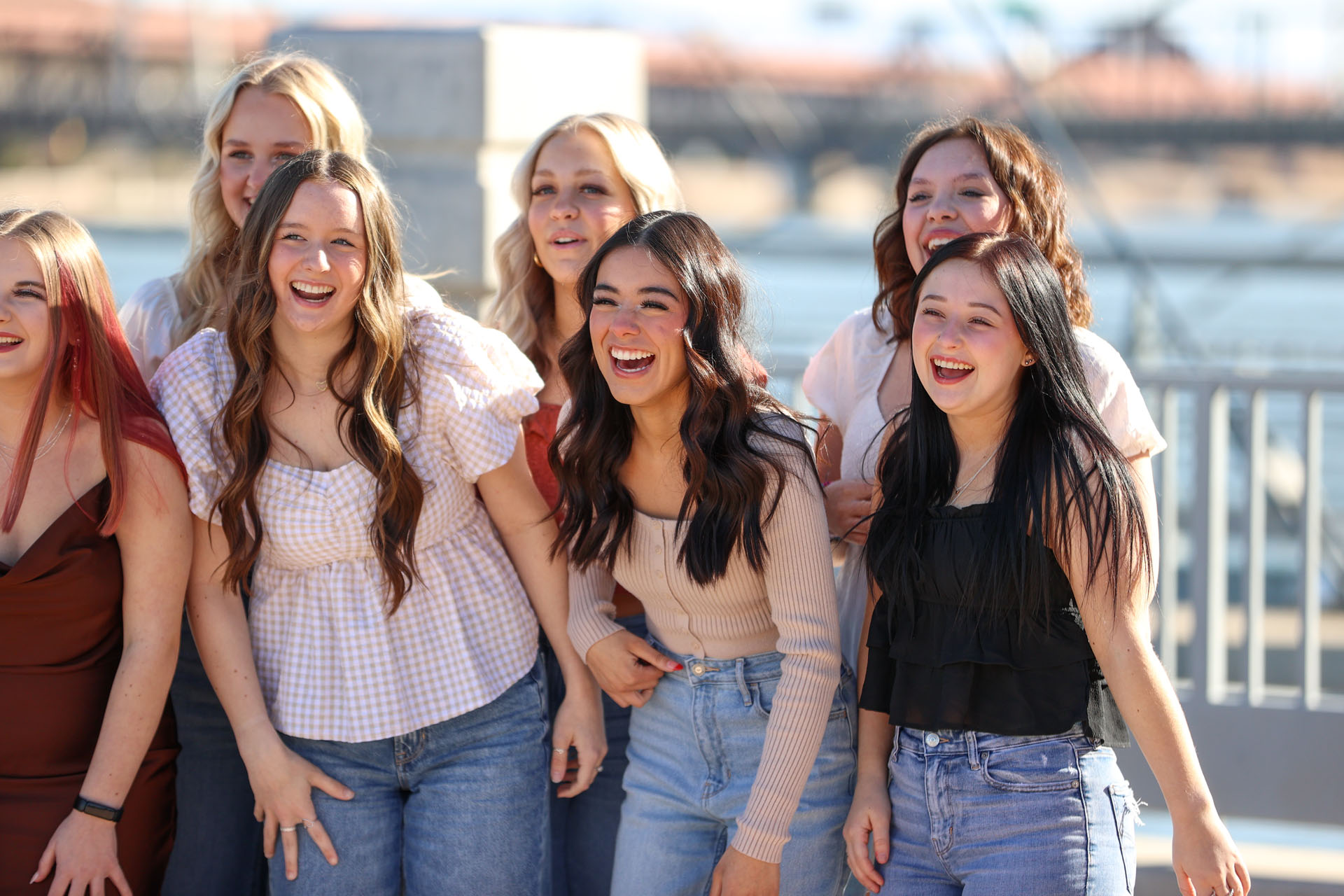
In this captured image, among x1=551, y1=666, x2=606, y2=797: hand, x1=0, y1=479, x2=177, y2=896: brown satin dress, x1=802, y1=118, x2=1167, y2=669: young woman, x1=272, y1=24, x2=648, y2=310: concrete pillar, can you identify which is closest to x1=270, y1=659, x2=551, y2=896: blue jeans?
x1=551, y1=666, x2=606, y2=797: hand

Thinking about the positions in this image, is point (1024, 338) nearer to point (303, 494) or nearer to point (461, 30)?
point (303, 494)

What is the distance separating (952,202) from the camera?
2.26m

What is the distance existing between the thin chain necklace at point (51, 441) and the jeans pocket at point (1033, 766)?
1.59 m

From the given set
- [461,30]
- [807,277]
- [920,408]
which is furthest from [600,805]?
[807,277]

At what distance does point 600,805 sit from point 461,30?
2.81 m

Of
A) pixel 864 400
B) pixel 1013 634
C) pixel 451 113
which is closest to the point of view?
pixel 1013 634

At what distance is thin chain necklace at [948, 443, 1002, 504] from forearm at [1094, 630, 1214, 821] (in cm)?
31

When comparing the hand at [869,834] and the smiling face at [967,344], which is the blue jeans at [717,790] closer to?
the hand at [869,834]

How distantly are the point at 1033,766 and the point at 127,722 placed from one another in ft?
4.79

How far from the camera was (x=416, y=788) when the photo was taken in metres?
2.17

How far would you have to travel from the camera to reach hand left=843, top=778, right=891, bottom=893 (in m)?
1.94

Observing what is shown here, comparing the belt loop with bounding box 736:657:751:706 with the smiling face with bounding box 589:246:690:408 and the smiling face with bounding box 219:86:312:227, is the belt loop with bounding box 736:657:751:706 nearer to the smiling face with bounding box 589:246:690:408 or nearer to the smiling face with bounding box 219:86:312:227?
the smiling face with bounding box 589:246:690:408

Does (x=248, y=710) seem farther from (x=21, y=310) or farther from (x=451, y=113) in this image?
(x=451, y=113)

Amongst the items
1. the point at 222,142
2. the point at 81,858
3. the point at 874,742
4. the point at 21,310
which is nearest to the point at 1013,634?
the point at 874,742
